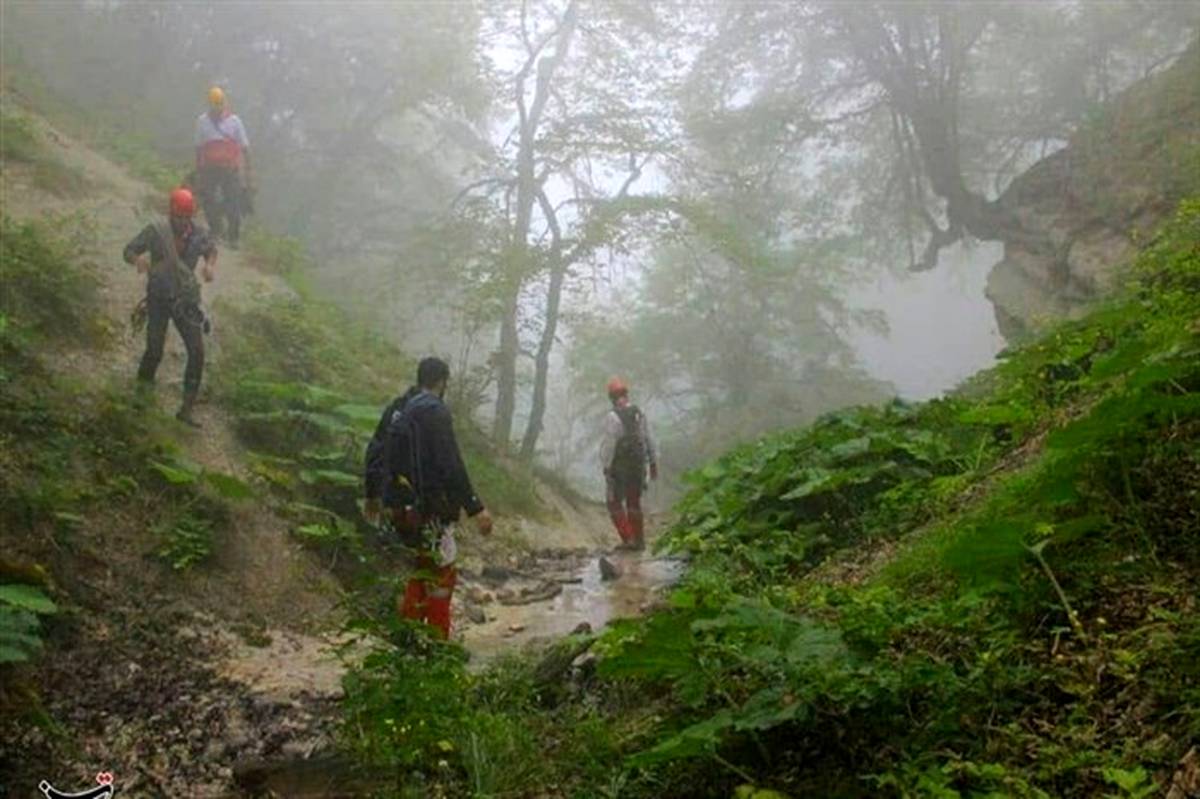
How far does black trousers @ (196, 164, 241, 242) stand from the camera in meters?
14.5

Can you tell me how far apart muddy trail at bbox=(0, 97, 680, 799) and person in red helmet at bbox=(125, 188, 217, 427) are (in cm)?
37

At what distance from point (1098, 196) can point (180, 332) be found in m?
14.1

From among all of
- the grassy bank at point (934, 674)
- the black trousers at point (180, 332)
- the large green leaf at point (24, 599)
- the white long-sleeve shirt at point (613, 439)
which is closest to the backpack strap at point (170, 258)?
the black trousers at point (180, 332)

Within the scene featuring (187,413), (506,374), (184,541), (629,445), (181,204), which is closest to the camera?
(184,541)

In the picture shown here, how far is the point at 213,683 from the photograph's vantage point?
5531mm

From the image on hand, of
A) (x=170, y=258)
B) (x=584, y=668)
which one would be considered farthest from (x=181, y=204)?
(x=584, y=668)

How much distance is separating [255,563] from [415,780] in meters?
4.33

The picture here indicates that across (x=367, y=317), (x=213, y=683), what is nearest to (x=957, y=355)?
(x=367, y=317)

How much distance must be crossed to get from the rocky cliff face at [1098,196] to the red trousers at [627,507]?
5.49 m

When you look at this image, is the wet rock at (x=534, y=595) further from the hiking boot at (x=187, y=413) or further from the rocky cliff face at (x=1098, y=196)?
the rocky cliff face at (x=1098, y=196)

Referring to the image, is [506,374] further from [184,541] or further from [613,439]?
[184,541]

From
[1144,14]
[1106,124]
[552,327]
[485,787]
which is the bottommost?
[485,787]

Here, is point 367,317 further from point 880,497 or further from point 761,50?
point 880,497

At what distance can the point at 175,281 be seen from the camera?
873 centimetres
